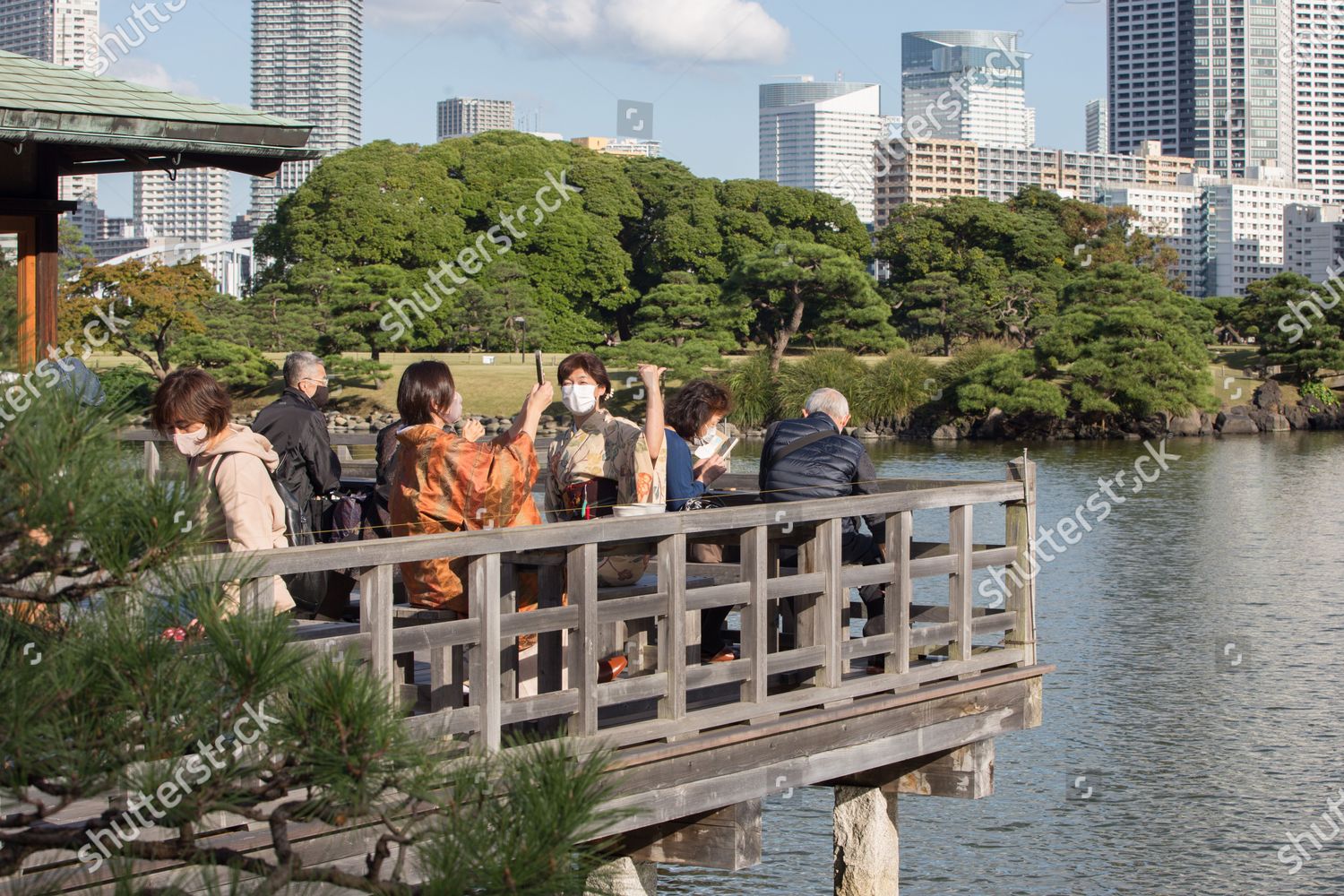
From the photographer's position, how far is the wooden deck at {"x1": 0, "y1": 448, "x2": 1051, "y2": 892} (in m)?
3.87

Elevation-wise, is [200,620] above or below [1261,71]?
below

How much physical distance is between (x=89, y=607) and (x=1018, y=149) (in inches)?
5435

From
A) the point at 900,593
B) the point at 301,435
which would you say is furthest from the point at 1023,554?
the point at 301,435

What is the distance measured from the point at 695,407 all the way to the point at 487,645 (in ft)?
6.09

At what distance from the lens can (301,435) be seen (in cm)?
566

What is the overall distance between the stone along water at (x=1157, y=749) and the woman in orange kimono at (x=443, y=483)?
4.93 m

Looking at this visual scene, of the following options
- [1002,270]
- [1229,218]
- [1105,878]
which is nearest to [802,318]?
[1002,270]

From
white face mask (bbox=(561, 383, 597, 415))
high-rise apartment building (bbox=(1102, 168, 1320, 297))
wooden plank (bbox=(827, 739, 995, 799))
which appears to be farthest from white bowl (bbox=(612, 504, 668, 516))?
high-rise apartment building (bbox=(1102, 168, 1320, 297))

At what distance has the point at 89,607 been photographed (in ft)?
7.36

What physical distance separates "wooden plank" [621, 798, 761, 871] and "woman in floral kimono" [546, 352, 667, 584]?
2.73 ft

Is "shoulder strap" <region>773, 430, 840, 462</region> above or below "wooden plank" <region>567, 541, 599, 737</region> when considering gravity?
above

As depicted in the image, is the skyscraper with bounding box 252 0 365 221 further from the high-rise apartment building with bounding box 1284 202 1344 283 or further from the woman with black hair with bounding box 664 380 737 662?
the woman with black hair with bounding box 664 380 737 662

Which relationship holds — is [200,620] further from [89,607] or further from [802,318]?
[802,318]

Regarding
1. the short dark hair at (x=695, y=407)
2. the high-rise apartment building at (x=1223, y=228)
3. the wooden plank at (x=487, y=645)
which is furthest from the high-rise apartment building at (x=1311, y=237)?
the wooden plank at (x=487, y=645)
